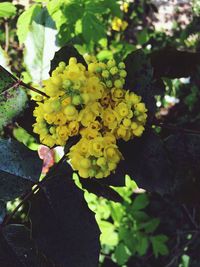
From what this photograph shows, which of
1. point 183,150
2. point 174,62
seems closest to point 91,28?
point 174,62

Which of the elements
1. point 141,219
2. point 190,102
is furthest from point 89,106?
point 190,102

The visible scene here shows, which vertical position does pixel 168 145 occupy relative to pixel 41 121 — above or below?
below

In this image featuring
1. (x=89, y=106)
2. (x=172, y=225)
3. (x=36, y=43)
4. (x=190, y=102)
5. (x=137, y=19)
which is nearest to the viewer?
(x=89, y=106)

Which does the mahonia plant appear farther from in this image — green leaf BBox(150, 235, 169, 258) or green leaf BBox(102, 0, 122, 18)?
green leaf BBox(150, 235, 169, 258)

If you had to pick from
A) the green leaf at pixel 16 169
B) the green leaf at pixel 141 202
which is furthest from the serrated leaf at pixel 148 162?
the green leaf at pixel 141 202

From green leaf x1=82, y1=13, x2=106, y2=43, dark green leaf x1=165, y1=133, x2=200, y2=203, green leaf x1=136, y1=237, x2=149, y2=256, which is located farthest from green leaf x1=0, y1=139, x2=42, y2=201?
green leaf x1=136, y1=237, x2=149, y2=256

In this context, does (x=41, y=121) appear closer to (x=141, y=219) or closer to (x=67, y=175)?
(x=67, y=175)
